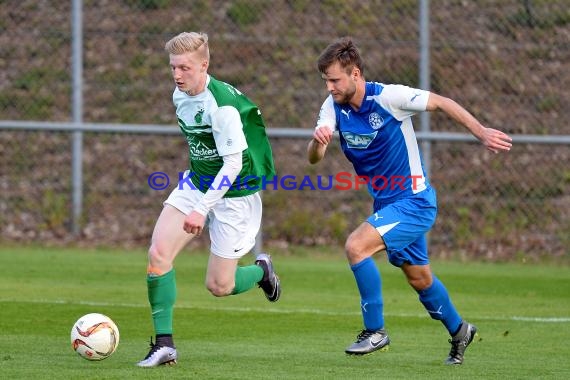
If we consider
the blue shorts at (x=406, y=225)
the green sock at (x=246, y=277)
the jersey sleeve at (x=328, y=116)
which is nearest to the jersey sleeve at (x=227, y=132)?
the jersey sleeve at (x=328, y=116)

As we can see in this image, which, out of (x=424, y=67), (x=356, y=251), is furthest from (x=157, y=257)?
(x=424, y=67)

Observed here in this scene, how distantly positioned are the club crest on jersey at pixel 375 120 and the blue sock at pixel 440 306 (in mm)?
989

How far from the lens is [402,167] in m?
7.18

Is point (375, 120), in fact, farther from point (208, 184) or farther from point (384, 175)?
point (208, 184)

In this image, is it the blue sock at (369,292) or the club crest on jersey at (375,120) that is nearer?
the blue sock at (369,292)

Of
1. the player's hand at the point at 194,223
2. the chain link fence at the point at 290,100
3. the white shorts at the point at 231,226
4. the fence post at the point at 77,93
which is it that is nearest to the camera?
the player's hand at the point at 194,223

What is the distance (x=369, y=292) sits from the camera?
6984mm

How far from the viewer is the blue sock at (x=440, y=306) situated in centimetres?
703

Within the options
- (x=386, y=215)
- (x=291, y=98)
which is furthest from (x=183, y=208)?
(x=291, y=98)

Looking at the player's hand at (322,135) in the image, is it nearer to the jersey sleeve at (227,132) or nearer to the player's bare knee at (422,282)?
the jersey sleeve at (227,132)

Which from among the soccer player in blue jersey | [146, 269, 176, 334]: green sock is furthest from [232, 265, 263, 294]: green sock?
the soccer player in blue jersey

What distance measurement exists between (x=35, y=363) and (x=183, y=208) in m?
1.30

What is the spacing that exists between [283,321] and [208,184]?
1.94 m

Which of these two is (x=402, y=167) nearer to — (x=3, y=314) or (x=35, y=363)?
(x=35, y=363)
